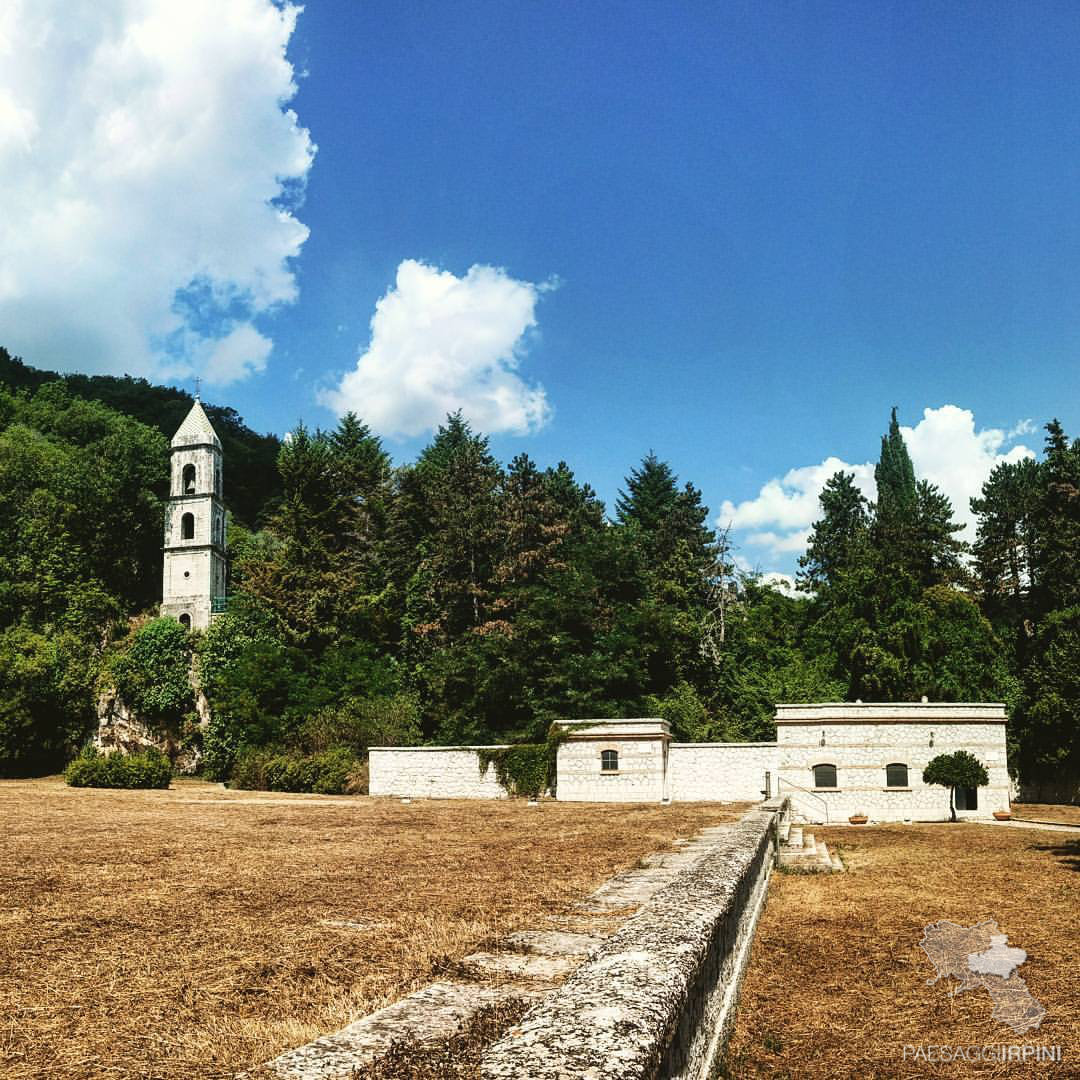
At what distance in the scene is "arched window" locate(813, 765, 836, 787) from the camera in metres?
28.3

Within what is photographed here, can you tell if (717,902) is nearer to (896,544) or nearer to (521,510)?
(521,510)

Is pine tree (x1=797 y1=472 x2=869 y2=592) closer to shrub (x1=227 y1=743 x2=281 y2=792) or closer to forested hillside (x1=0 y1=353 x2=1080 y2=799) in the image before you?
forested hillside (x1=0 y1=353 x2=1080 y2=799)

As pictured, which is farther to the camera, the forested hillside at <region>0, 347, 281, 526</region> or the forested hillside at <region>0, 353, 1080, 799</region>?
the forested hillside at <region>0, 347, 281, 526</region>

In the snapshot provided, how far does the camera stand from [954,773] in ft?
90.5

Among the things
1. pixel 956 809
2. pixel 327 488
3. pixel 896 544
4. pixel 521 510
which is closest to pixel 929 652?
pixel 896 544

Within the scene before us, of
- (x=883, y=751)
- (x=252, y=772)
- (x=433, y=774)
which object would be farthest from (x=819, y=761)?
(x=252, y=772)

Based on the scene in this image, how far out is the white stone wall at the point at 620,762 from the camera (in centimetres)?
2812

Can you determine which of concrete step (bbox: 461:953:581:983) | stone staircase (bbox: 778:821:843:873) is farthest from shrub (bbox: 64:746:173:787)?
concrete step (bbox: 461:953:581:983)

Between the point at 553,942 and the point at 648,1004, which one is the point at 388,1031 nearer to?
the point at 648,1004

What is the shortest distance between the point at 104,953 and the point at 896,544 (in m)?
47.1

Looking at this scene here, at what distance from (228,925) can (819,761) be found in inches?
1004

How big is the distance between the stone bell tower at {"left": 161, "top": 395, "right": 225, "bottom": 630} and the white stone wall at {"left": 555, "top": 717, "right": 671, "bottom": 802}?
23.2m

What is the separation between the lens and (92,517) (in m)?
44.9

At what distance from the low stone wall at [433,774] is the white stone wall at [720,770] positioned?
5.78 m
